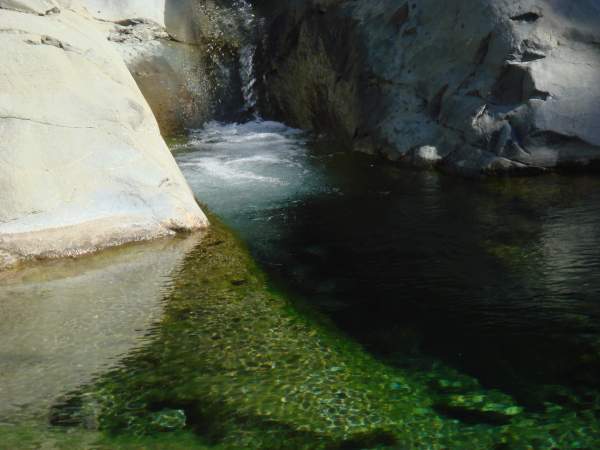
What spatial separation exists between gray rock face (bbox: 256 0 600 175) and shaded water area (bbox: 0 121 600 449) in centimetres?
99

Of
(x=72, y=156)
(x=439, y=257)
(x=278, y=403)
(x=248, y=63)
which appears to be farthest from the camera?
(x=248, y=63)

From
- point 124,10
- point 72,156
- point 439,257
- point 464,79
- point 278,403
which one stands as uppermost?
point 124,10

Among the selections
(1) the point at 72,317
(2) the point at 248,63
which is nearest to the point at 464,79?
Answer: (2) the point at 248,63

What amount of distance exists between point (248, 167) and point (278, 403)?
542cm

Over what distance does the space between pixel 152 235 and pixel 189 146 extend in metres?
4.38

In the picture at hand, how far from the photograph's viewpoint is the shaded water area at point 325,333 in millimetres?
3119

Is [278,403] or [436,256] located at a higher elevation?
[436,256]

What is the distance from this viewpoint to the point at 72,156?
5.73 m

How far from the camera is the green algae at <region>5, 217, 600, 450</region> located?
3.01 m

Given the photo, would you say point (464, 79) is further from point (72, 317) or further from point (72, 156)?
point (72, 317)

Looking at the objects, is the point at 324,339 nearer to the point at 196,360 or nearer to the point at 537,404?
the point at 196,360

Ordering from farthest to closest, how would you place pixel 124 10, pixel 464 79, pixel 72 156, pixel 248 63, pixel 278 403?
pixel 248 63
pixel 124 10
pixel 464 79
pixel 72 156
pixel 278 403

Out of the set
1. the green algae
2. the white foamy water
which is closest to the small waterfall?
the white foamy water

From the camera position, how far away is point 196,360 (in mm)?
3732
